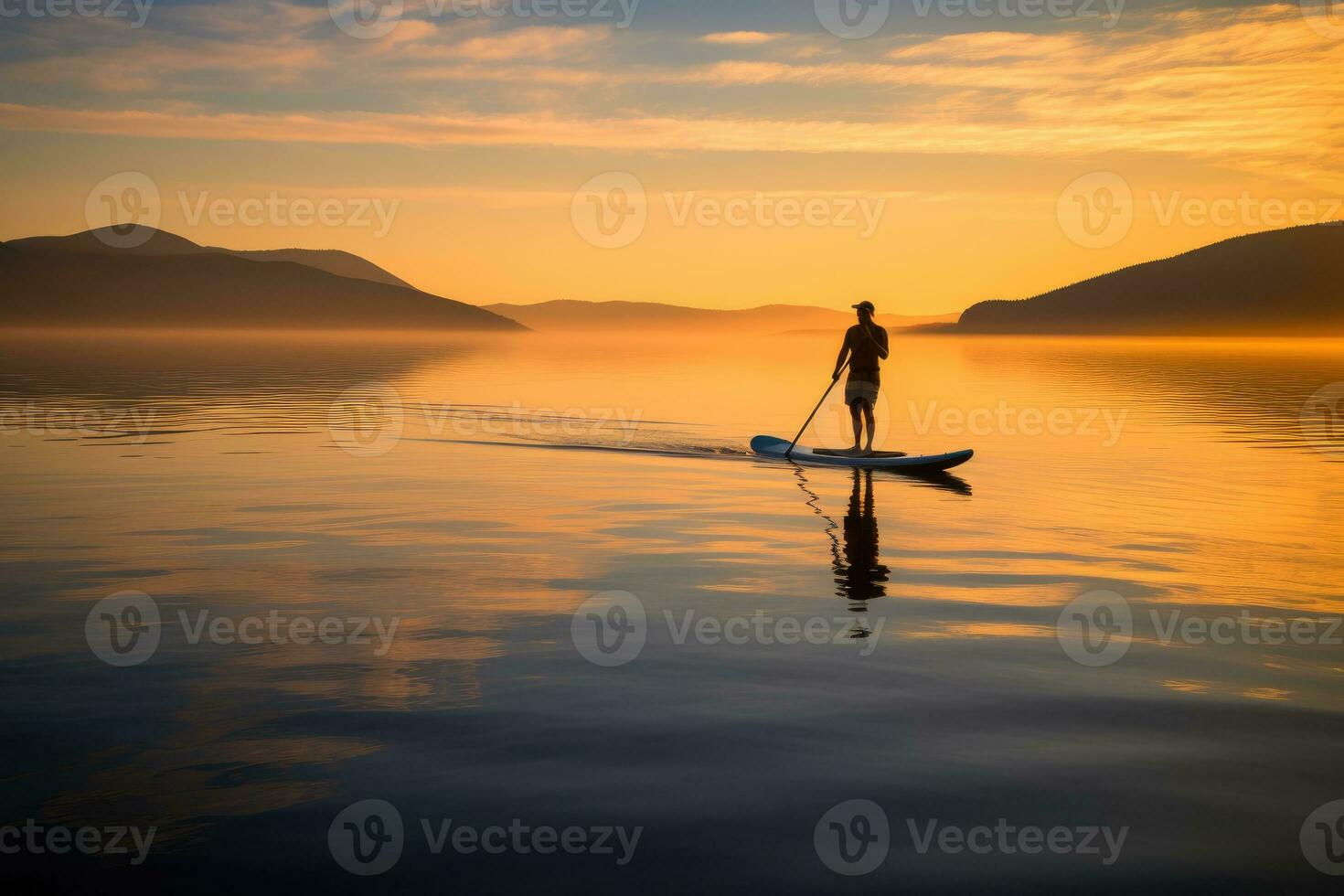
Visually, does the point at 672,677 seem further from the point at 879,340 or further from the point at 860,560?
the point at 879,340

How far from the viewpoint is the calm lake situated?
17.3 feet

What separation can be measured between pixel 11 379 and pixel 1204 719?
159ft

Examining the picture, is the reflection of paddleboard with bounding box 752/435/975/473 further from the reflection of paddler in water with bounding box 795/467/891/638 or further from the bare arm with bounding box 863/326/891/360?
the reflection of paddler in water with bounding box 795/467/891/638

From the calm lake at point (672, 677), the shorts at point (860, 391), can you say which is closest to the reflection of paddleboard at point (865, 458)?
the calm lake at point (672, 677)

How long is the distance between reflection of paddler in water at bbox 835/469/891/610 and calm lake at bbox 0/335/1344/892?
0.25ft

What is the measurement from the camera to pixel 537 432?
1030 inches

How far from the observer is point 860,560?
11.8 m

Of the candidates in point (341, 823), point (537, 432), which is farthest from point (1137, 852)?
point (537, 432)

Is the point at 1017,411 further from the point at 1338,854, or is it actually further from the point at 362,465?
the point at 1338,854

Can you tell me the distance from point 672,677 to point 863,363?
13.6 m

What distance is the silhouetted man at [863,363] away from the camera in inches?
805

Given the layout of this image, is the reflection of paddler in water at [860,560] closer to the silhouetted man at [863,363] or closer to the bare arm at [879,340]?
the silhouetted man at [863,363]

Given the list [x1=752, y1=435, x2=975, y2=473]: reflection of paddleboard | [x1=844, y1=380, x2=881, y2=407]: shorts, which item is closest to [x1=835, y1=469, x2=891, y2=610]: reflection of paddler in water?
[x1=752, y1=435, x2=975, y2=473]: reflection of paddleboard

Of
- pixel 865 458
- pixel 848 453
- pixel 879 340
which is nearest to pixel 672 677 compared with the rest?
pixel 865 458
